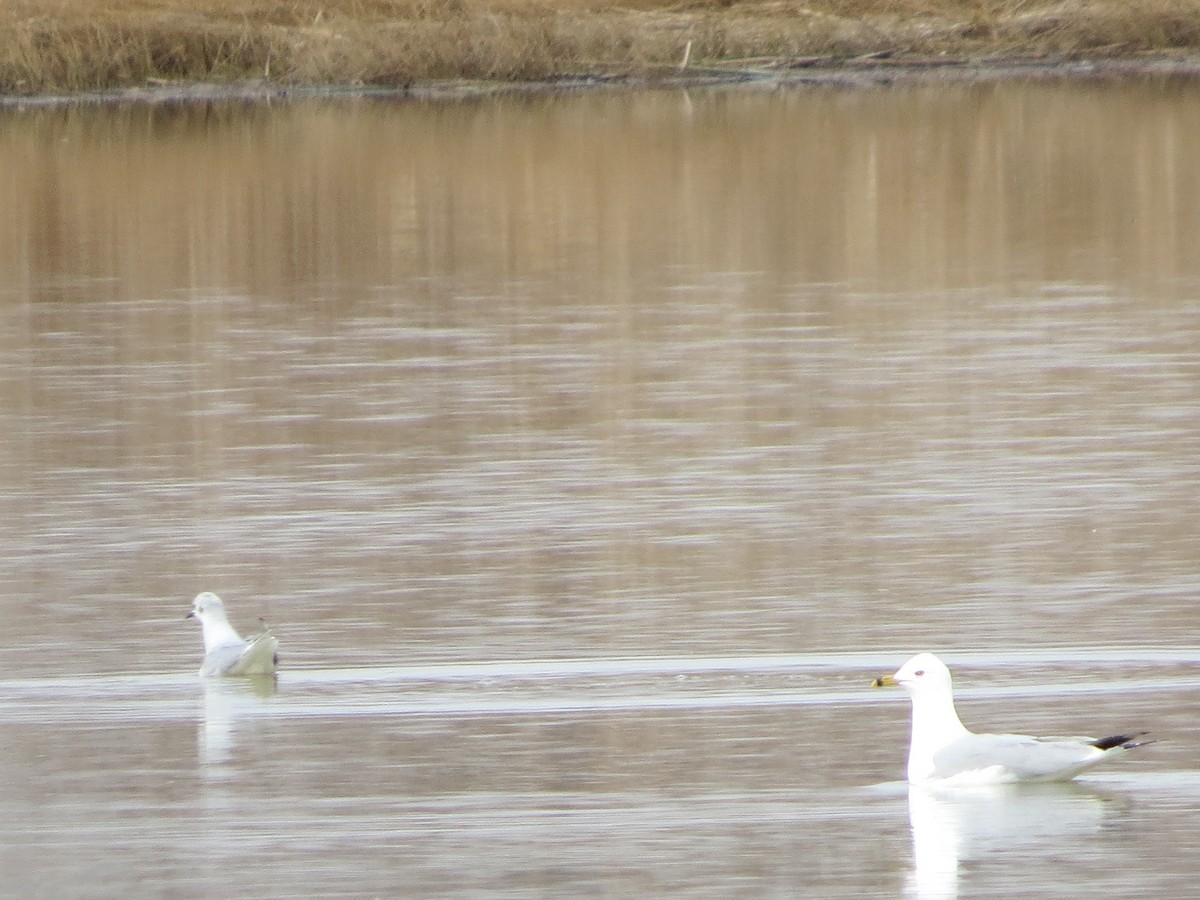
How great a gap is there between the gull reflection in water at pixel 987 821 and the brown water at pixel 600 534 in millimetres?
22

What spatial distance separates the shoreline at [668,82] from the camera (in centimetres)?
3888

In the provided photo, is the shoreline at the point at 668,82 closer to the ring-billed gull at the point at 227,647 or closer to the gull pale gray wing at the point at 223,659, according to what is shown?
the ring-billed gull at the point at 227,647

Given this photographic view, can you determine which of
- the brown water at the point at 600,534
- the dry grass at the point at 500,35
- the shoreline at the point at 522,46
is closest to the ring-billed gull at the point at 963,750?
the brown water at the point at 600,534

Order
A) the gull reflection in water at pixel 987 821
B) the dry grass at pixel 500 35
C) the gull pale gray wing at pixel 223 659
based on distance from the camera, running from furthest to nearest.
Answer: the dry grass at pixel 500 35, the gull pale gray wing at pixel 223 659, the gull reflection in water at pixel 987 821

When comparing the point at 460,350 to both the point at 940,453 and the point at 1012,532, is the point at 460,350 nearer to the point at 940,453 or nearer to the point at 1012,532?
the point at 940,453

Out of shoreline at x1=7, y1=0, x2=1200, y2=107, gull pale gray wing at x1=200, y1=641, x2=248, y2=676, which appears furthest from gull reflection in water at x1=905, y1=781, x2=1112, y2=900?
shoreline at x1=7, y1=0, x2=1200, y2=107

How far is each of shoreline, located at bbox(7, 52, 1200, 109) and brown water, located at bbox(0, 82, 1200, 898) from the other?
12.1 m

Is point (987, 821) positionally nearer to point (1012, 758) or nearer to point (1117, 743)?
point (1012, 758)

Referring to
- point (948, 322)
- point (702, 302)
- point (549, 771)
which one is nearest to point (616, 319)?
point (702, 302)

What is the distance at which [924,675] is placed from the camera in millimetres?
8281

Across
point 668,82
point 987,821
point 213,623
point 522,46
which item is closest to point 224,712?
point 213,623

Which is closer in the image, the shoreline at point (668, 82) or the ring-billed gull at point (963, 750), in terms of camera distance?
the ring-billed gull at point (963, 750)

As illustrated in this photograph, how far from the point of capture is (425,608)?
36.1ft

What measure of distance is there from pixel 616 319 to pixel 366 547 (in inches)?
284
